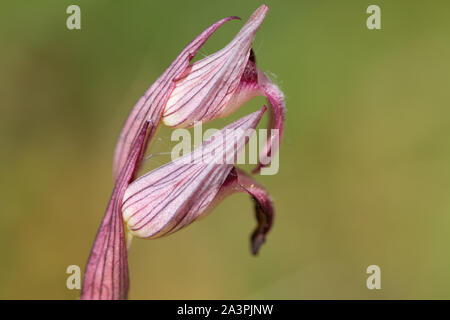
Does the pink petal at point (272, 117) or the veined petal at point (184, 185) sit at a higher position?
the pink petal at point (272, 117)

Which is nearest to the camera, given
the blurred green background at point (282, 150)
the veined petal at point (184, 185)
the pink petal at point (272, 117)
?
the veined petal at point (184, 185)

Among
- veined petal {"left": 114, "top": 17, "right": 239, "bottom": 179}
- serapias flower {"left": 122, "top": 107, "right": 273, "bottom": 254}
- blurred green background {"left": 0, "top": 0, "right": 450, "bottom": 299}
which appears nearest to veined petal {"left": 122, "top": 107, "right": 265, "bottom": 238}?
serapias flower {"left": 122, "top": 107, "right": 273, "bottom": 254}

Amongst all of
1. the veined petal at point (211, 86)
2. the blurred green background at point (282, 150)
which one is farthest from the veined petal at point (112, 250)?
the blurred green background at point (282, 150)

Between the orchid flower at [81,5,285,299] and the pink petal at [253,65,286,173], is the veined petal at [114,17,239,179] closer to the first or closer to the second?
the orchid flower at [81,5,285,299]

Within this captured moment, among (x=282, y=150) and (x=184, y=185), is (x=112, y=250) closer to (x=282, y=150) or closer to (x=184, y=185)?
(x=184, y=185)

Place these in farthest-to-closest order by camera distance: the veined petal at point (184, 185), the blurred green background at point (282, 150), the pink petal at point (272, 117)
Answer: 1. the blurred green background at point (282, 150)
2. the pink petal at point (272, 117)
3. the veined petal at point (184, 185)

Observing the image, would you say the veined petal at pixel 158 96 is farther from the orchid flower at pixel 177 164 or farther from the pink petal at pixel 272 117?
the pink petal at pixel 272 117

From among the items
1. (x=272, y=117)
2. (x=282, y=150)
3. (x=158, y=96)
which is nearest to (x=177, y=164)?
(x=158, y=96)

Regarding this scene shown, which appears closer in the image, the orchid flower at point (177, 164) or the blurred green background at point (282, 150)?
the orchid flower at point (177, 164)
